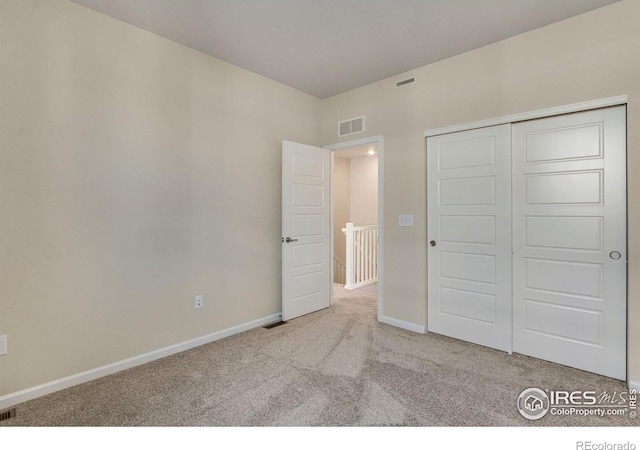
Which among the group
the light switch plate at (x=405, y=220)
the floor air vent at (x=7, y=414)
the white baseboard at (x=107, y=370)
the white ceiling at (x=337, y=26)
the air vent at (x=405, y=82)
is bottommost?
the floor air vent at (x=7, y=414)

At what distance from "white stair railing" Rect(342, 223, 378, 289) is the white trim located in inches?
96.4

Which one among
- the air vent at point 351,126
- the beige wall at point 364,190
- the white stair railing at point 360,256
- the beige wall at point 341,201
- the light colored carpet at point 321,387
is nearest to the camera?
the light colored carpet at point 321,387

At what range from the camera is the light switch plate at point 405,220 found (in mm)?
3214

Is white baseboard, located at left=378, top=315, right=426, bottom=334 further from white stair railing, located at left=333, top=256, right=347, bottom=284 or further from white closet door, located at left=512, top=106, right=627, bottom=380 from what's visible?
white stair railing, located at left=333, top=256, right=347, bottom=284

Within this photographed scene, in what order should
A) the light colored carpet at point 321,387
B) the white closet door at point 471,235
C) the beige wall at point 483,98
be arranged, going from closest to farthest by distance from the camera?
1. the light colored carpet at point 321,387
2. the beige wall at point 483,98
3. the white closet door at point 471,235

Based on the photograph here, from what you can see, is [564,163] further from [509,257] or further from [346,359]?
[346,359]

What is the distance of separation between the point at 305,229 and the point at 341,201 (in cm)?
300

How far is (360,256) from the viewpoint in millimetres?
5348

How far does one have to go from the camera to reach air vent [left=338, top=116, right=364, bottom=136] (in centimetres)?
362

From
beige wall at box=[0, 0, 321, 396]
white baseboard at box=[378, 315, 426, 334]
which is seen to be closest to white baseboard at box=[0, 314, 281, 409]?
beige wall at box=[0, 0, 321, 396]

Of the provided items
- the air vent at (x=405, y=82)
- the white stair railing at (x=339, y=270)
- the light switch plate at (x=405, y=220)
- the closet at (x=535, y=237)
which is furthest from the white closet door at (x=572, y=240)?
the white stair railing at (x=339, y=270)

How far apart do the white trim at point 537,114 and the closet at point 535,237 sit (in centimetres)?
4

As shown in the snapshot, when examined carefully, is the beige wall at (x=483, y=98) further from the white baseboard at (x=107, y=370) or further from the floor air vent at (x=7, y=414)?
the floor air vent at (x=7, y=414)

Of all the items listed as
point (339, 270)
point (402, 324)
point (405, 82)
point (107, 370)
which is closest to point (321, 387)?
point (402, 324)
